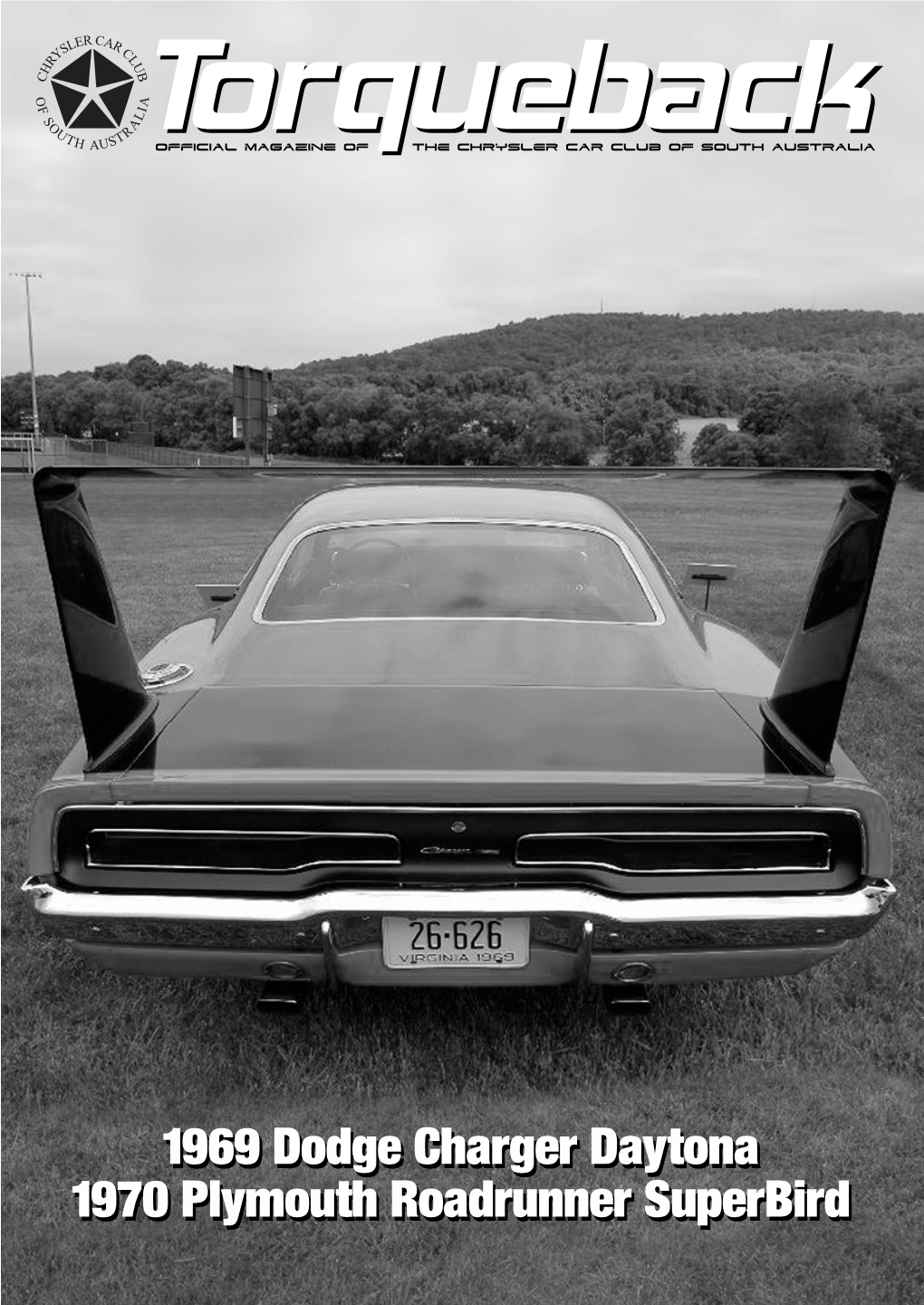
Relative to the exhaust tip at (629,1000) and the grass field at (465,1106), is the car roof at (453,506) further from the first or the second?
the exhaust tip at (629,1000)

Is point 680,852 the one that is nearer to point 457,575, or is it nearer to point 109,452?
point 457,575

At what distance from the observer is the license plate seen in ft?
7.88

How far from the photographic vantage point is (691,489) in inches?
137

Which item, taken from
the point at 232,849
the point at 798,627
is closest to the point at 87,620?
the point at 232,849

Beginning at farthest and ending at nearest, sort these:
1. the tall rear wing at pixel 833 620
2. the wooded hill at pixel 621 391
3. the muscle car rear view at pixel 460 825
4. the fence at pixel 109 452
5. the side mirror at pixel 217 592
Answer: the fence at pixel 109 452 → the wooded hill at pixel 621 391 → the side mirror at pixel 217 592 → the tall rear wing at pixel 833 620 → the muscle car rear view at pixel 460 825

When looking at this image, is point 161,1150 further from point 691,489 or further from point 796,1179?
point 691,489

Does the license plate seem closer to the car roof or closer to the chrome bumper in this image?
the chrome bumper

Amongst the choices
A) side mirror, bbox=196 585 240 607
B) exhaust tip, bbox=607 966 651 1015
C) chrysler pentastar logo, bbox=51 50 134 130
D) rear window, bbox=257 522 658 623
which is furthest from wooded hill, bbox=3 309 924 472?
exhaust tip, bbox=607 966 651 1015

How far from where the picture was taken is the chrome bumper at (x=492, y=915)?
2363 mm

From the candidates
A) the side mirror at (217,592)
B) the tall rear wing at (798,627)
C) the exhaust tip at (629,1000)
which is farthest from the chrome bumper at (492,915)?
the side mirror at (217,592)

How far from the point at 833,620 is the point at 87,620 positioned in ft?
5.83

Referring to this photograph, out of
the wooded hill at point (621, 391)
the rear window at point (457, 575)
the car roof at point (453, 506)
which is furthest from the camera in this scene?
the wooded hill at point (621, 391)

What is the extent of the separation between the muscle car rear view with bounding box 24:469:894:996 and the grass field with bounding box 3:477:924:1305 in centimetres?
32

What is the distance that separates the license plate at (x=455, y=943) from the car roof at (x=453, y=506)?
1.67 meters
